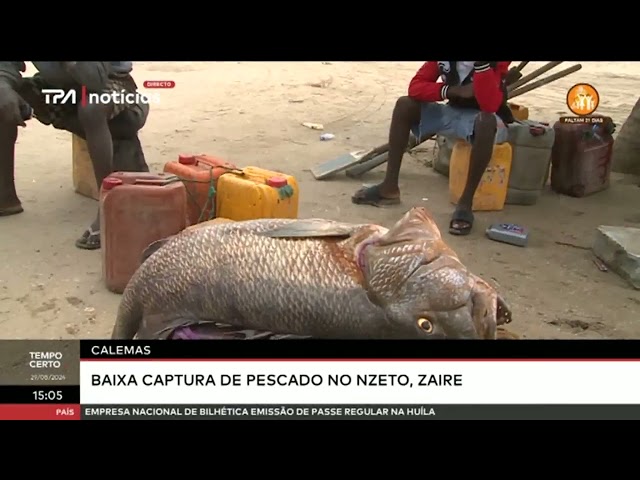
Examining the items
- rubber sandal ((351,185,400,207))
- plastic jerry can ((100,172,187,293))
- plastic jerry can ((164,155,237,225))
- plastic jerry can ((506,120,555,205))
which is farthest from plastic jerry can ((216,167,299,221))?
plastic jerry can ((506,120,555,205))

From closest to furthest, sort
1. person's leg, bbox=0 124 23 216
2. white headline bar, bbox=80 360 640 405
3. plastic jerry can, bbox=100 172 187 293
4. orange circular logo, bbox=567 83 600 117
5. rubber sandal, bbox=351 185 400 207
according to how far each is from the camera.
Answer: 1. white headline bar, bbox=80 360 640 405
2. orange circular logo, bbox=567 83 600 117
3. plastic jerry can, bbox=100 172 187 293
4. person's leg, bbox=0 124 23 216
5. rubber sandal, bbox=351 185 400 207

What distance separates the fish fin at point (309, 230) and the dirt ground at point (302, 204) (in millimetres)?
425

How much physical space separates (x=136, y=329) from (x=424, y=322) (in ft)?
2.37

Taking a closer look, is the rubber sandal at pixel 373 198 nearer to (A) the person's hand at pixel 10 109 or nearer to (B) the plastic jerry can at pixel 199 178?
(B) the plastic jerry can at pixel 199 178

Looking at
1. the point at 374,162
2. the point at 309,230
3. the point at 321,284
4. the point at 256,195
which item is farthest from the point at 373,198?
the point at 321,284

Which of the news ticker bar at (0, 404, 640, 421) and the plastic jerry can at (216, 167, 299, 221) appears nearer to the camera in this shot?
the news ticker bar at (0, 404, 640, 421)

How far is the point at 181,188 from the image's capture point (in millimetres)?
2391

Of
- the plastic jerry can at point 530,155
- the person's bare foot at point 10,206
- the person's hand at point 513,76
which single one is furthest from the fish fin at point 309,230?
the person's hand at point 513,76

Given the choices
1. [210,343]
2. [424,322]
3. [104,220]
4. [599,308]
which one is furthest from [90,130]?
[599,308]

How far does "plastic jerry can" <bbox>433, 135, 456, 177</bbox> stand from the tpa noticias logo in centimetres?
135

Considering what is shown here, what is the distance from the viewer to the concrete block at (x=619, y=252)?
2.59 m

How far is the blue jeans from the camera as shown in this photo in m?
2.80

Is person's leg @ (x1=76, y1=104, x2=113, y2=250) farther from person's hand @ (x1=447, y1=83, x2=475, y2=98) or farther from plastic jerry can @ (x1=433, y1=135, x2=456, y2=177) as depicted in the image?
plastic jerry can @ (x1=433, y1=135, x2=456, y2=177)

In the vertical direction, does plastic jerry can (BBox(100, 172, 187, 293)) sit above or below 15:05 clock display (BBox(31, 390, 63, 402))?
above
